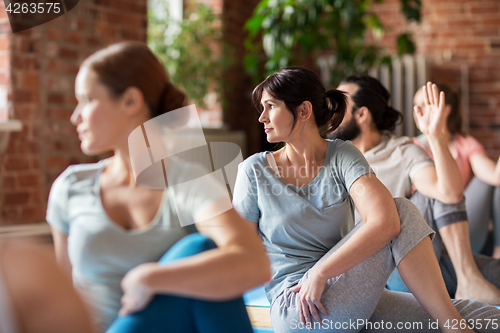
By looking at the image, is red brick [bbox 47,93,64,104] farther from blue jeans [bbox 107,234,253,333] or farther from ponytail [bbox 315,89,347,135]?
blue jeans [bbox 107,234,253,333]

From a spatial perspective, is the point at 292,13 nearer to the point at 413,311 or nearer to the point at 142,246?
the point at 413,311

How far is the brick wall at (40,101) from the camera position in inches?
97.8

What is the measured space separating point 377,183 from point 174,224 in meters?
0.62

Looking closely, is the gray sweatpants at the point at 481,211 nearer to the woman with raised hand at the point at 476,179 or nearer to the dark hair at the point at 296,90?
the woman with raised hand at the point at 476,179

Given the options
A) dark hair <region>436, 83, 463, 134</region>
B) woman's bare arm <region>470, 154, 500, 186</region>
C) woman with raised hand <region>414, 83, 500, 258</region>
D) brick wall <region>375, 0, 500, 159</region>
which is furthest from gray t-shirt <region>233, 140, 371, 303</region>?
brick wall <region>375, 0, 500, 159</region>

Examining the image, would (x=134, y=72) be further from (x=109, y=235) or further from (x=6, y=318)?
(x=6, y=318)

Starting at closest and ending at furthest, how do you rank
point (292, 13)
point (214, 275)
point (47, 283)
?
point (47, 283)
point (214, 275)
point (292, 13)

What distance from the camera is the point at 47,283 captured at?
66 cm

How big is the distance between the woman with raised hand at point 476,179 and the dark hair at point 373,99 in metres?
0.37

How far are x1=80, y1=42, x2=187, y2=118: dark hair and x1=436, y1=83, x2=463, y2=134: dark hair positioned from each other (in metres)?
1.61

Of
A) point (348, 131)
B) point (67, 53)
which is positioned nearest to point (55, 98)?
point (67, 53)

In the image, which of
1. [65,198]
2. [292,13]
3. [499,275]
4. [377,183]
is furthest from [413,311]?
[292,13]

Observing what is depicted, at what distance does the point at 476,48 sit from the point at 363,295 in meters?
3.85

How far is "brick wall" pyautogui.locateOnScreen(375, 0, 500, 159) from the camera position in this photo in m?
4.48
